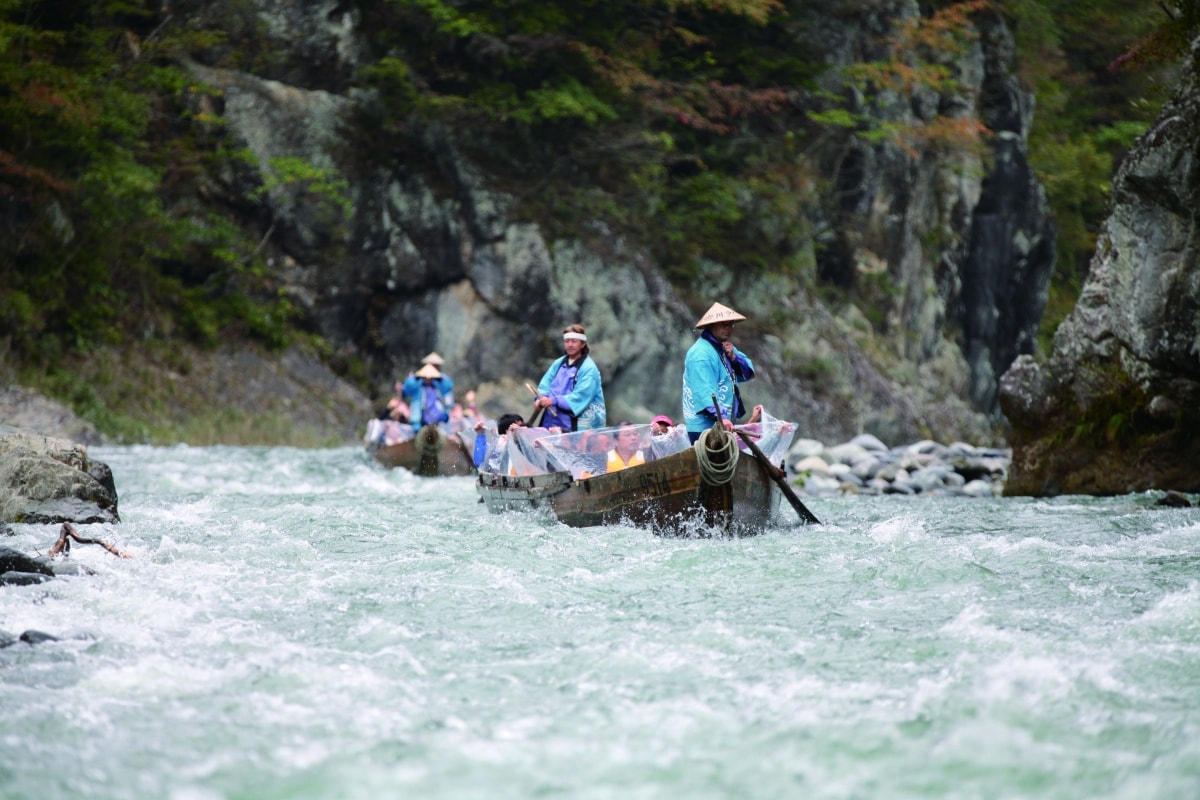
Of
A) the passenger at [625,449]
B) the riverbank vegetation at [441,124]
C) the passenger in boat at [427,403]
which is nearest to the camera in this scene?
the passenger at [625,449]

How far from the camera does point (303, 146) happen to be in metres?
23.9

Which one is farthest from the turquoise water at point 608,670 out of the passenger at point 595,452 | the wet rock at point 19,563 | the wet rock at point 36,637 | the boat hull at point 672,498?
the passenger at point 595,452

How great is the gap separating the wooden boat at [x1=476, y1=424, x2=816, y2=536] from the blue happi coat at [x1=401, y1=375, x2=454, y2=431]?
8232 millimetres

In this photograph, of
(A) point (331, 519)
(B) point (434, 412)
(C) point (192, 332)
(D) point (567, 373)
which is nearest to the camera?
(A) point (331, 519)

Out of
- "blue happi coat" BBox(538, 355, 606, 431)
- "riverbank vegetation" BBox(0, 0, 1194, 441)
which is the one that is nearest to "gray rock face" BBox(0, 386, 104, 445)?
"riverbank vegetation" BBox(0, 0, 1194, 441)

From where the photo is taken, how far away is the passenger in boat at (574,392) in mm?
11336

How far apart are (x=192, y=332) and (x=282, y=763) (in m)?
20.0

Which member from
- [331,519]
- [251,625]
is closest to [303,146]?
[331,519]

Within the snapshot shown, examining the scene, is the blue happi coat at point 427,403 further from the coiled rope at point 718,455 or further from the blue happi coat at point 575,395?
the coiled rope at point 718,455

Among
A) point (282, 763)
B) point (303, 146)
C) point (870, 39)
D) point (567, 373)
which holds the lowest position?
point (282, 763)

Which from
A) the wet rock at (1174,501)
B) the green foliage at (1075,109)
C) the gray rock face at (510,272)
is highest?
the green foliage at (1075,109)

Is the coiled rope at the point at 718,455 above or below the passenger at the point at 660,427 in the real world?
below

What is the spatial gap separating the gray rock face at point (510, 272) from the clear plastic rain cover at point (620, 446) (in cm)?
1358

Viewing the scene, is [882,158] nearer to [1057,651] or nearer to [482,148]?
[482,148]
